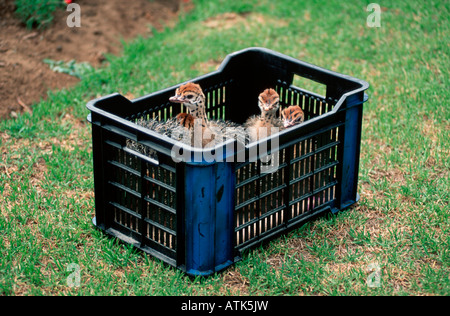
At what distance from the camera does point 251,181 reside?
4.84m

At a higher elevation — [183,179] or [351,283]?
[183,179]

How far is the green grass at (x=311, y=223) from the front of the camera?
190 inches

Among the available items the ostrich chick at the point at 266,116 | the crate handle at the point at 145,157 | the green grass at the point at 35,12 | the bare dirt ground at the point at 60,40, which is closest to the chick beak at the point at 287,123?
the ostrich chick at the point at 266,116

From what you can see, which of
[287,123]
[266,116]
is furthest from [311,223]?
[266,116]

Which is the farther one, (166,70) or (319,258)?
(166,70)

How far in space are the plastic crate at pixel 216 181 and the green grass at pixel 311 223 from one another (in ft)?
0.48

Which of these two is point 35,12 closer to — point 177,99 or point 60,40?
point 60,40

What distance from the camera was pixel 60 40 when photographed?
26.7 ft

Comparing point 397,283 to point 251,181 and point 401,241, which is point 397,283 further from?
point 251,181

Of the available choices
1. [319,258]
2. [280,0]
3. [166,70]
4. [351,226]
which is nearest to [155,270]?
[319,258]

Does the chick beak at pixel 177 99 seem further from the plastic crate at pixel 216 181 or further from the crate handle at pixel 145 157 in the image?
the crate handle at pixel 145 157

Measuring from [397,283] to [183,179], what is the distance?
1.58m

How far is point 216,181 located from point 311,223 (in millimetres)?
1201

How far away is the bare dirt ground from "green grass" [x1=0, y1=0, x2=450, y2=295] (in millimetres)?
261
